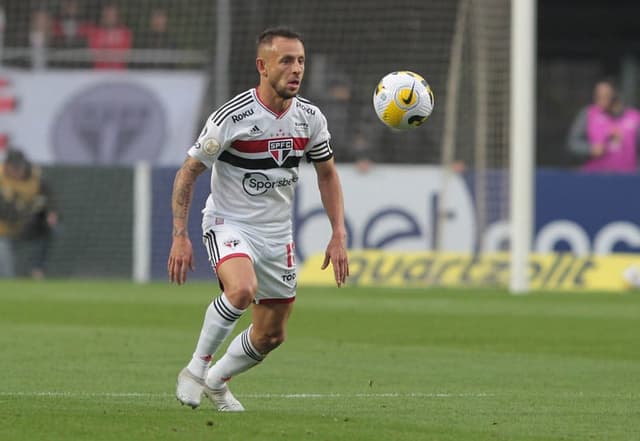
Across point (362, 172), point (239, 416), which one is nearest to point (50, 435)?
point (239, 416)

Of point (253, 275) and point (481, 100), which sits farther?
point (481, 100)

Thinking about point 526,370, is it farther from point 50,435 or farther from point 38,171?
point 38,171

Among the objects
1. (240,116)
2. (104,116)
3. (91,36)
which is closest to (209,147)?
(240,116)

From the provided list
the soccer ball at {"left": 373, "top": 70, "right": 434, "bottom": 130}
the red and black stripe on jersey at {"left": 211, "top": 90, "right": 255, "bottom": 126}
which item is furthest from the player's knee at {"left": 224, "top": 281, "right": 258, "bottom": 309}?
the soccer ball at {"left": 373, "top": 70, "right": 434, "bottom": 130}

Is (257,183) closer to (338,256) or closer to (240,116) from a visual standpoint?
(240,116)

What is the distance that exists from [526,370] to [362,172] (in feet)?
31.9

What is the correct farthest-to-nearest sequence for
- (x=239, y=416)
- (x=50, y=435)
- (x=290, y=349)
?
(x=290, y=349)
(x=239, y=416)
(x=50, y=435)

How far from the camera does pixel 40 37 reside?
76.4ft

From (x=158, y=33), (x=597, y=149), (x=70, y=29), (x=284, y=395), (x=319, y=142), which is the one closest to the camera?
(x=319, y=142)

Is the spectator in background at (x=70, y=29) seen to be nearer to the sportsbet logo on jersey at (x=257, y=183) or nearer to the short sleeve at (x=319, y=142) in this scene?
the short sleeve at (x=319, y=142)

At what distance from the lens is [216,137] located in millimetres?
8438

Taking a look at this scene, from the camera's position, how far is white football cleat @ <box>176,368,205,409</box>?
8.34m

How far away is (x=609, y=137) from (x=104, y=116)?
23.8ft

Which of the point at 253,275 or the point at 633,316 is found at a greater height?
the point at 253,275
